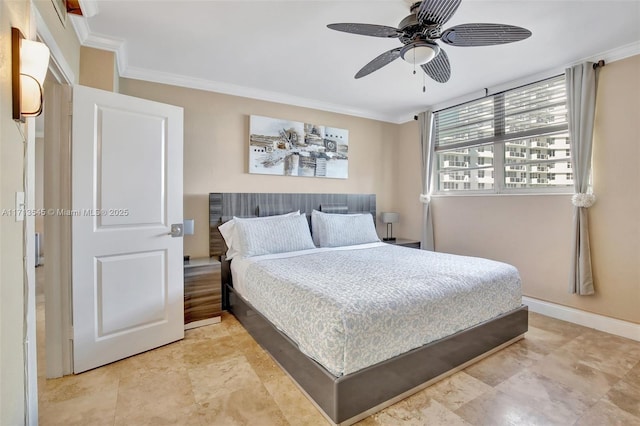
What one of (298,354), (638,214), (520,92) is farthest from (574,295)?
(298,354)

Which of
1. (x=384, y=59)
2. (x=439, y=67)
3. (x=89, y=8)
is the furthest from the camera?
(x=439, y=67)

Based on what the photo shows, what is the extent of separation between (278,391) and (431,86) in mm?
3544

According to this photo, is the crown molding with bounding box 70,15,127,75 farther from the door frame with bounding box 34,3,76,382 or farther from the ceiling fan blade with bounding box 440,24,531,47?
the ceiling fan blade with bounding box 440,24,531,47

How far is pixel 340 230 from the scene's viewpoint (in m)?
3.77

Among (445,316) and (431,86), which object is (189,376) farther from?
(431,86)

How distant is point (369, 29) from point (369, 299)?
168 cm

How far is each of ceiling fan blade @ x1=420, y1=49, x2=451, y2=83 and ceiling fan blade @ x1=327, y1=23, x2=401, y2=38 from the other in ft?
1.57

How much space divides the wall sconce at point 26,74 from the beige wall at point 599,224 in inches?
164

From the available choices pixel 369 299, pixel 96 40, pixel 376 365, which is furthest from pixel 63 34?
pixel 376 365

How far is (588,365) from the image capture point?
2258 millimetres

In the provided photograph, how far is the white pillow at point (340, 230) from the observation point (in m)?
3.70

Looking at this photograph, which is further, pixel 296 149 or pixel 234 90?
pixel 296 149

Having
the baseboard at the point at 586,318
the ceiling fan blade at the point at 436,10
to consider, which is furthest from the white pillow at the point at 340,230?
the ceiling fan blade at the point at 436,10

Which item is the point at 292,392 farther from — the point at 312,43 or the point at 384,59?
the point at 312,43
